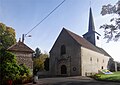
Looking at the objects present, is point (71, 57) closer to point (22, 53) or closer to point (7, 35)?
point (22, 53)

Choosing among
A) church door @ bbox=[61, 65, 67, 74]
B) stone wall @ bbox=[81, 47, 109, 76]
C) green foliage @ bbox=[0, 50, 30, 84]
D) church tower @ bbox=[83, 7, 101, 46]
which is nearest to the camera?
green foliage @ bbox=[0, 50, 30, 84]

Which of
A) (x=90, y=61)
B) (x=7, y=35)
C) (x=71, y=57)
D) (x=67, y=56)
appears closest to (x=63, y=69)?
(x=67, y=56)

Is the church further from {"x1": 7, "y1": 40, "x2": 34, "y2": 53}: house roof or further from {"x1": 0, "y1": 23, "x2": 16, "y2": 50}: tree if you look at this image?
{"x1": 7, "y1": 40, "x2": 34, "y2": 53}: house roof

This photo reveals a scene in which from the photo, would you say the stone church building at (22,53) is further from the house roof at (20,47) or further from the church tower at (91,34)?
the church tower at (91,34)

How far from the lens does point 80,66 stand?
34.4 m

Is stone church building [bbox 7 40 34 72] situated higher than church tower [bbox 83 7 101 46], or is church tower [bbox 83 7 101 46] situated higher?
church tower [bbox 83 7 101 46]

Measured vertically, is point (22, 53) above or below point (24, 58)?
above

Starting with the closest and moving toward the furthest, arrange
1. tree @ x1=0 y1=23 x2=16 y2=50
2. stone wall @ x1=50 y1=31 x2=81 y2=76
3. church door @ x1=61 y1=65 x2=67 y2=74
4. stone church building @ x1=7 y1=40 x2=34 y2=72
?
stone church building @ x1=7 y1=40 x2=34 y2=72 < stone wall @ x1=50 y1=31 x2=81 y2=76 < church door @ x1=61 y1=65 x2=67 y2=74 < tree @ x1=0 y1=23 x2=16 y2=50

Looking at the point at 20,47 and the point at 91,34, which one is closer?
the point at 20,47

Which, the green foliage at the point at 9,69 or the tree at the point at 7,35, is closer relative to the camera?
the green foliage at the point at 9,69

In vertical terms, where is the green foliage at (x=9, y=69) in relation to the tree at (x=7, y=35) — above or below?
below

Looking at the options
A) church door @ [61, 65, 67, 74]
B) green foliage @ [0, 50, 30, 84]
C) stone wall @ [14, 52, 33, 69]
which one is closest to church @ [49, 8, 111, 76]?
church door @ [61, 65, 67, 74]

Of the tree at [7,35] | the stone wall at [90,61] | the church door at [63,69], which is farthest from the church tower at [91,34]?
the tree at [7,35]

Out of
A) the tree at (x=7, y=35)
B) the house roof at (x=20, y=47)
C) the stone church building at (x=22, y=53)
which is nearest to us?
the stone church building at (x=22, y=53)
